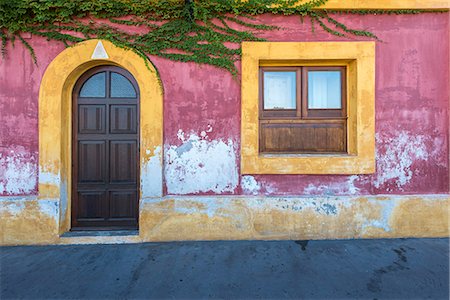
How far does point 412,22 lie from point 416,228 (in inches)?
133

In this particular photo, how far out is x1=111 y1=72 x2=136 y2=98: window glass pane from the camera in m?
3.99

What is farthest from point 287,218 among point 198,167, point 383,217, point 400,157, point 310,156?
point 400,157

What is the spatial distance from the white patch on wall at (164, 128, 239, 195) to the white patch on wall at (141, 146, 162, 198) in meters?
0.13

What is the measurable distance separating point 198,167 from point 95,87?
2267 millimetres

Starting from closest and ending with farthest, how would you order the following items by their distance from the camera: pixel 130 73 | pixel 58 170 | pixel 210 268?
pixel 210 268 < pixel 58 170 < pixel 130 73

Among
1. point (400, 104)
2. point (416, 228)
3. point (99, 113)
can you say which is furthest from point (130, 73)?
point (416, 228)

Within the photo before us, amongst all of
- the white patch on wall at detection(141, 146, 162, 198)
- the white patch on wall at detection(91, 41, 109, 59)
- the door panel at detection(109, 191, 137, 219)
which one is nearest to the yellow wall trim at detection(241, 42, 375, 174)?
the white patch on wall at detection(141, 146, 162, 198)

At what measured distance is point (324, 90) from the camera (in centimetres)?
410

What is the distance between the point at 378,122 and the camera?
12.6 feet

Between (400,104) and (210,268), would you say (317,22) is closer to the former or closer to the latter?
(400,104)

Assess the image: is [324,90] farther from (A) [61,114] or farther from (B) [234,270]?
(A) [61,114]

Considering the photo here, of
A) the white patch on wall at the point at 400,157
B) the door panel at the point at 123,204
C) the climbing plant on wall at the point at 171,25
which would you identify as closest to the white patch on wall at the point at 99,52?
the climbing plant on wall at the point at 171,25

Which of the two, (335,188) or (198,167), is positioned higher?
(198,167)

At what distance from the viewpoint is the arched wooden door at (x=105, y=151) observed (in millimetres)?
3979
